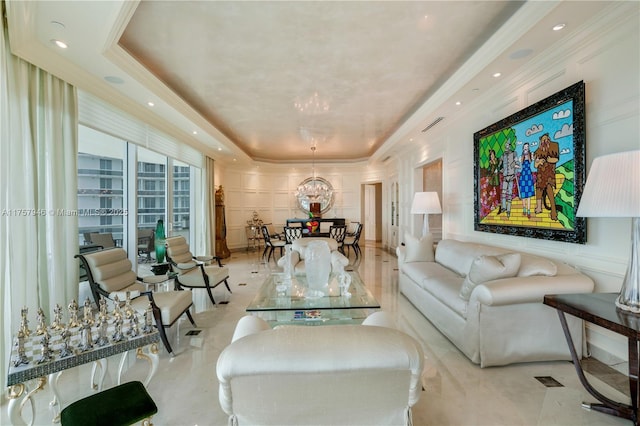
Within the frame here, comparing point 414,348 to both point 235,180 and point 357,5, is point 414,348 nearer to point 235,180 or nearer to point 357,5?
point 357,5

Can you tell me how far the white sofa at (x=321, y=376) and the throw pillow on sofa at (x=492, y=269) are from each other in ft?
6.04

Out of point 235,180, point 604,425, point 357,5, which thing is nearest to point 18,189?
point 357,5

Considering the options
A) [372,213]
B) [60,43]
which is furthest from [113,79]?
[372,213]

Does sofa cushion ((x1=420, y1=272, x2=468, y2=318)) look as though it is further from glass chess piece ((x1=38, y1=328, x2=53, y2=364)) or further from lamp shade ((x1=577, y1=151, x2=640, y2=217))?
glass chess piece ((x1=38, y1=328, x2=53, y2=364))

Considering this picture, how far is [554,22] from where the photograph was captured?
2.34 m

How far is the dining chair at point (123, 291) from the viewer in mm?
2748

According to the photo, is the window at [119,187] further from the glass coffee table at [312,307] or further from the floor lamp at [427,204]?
the floor lamp at [427,204]

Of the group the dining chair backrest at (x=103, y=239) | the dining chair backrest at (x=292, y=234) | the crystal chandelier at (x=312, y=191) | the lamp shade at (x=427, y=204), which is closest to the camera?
the dining chair backrest at (x=103, y=239)

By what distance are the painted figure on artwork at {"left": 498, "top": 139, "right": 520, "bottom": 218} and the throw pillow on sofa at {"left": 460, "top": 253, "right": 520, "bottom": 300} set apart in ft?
3.69

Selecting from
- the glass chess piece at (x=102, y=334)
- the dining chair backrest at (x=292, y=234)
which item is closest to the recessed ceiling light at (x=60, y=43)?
the glass chess piece at (x=102, y=334)

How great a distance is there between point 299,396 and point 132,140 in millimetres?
4844

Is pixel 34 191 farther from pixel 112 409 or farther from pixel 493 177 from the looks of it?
pixel 493 177

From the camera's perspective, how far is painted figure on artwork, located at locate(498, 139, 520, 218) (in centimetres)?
334

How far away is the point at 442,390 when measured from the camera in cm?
211
